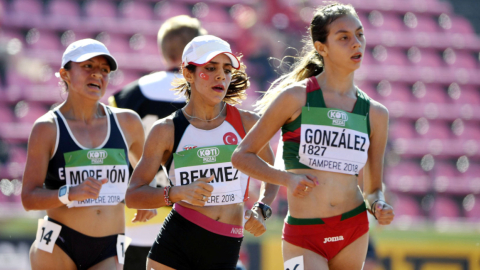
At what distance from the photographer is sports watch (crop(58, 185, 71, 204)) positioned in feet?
10.6

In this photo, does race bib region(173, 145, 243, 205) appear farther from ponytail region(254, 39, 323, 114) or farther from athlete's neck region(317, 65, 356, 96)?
athlete's neck region(317, 65, 356, 96)

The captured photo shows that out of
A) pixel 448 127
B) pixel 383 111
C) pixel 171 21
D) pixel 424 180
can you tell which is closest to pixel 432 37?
pixel 448 127

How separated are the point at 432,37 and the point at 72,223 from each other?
12382 millimetres

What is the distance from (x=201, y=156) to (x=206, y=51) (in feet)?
1.81

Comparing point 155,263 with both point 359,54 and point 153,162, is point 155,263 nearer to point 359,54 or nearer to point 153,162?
point 153,162

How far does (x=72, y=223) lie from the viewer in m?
3.40

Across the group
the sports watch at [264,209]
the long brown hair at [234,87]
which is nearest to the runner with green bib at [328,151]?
the sports watch at [264,209]

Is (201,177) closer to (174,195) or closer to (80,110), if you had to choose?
(174,195)

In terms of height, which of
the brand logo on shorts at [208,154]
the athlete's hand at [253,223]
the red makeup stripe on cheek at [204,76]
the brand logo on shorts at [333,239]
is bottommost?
the brand logo on shorts at [333,239]

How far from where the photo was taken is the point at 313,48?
134 inches

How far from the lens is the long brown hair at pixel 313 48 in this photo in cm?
315

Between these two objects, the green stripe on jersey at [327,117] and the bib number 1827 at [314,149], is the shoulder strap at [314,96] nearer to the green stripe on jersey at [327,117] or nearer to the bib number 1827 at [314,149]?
the green stripe on jersey at [327,117]

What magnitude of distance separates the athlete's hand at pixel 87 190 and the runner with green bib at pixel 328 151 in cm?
74

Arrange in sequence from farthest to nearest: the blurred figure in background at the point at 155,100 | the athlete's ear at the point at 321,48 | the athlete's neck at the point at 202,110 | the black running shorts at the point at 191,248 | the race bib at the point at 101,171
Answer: the blurred figure in background at the point at 155,100 < the race bib at the point at 101,171 < the athlete's neck at the point at 202,110 < the athlete's ear at the point at 321,48 < the black running shorts at the point at 191,248
